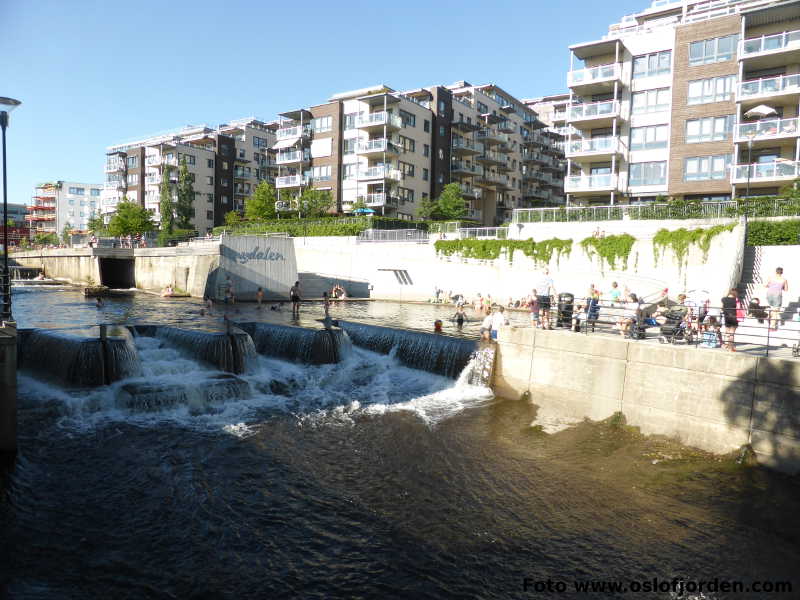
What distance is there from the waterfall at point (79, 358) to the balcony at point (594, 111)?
38077 millimetres

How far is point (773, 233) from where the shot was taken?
28359 millimetres

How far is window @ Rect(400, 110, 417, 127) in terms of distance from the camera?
59.2 metres

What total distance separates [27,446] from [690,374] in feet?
47.4

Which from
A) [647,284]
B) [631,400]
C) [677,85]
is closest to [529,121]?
[677,85]

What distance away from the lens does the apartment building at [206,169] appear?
264 ft

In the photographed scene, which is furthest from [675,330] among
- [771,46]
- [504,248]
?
[771,46]

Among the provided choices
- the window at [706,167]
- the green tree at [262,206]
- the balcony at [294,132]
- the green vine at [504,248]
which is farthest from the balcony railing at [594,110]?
the green tree at [262,206]

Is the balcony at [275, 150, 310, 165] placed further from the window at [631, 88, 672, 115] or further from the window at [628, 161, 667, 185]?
the window at [628, 161, 667, 185]

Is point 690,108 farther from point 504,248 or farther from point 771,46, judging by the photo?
point 504,248

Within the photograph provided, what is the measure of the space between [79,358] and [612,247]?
2843 centimetres

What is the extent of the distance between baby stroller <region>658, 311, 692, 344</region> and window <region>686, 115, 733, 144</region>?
3068 cm

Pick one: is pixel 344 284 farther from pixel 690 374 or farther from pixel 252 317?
pixel 690 374

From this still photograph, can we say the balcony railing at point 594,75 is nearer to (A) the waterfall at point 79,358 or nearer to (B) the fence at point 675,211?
(B) the fence at point 675,211

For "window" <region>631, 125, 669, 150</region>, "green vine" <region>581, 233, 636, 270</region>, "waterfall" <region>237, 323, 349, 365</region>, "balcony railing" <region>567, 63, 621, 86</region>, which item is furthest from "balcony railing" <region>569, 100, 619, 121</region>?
"waterfall" <region>237, 323, 349, 365</region>
